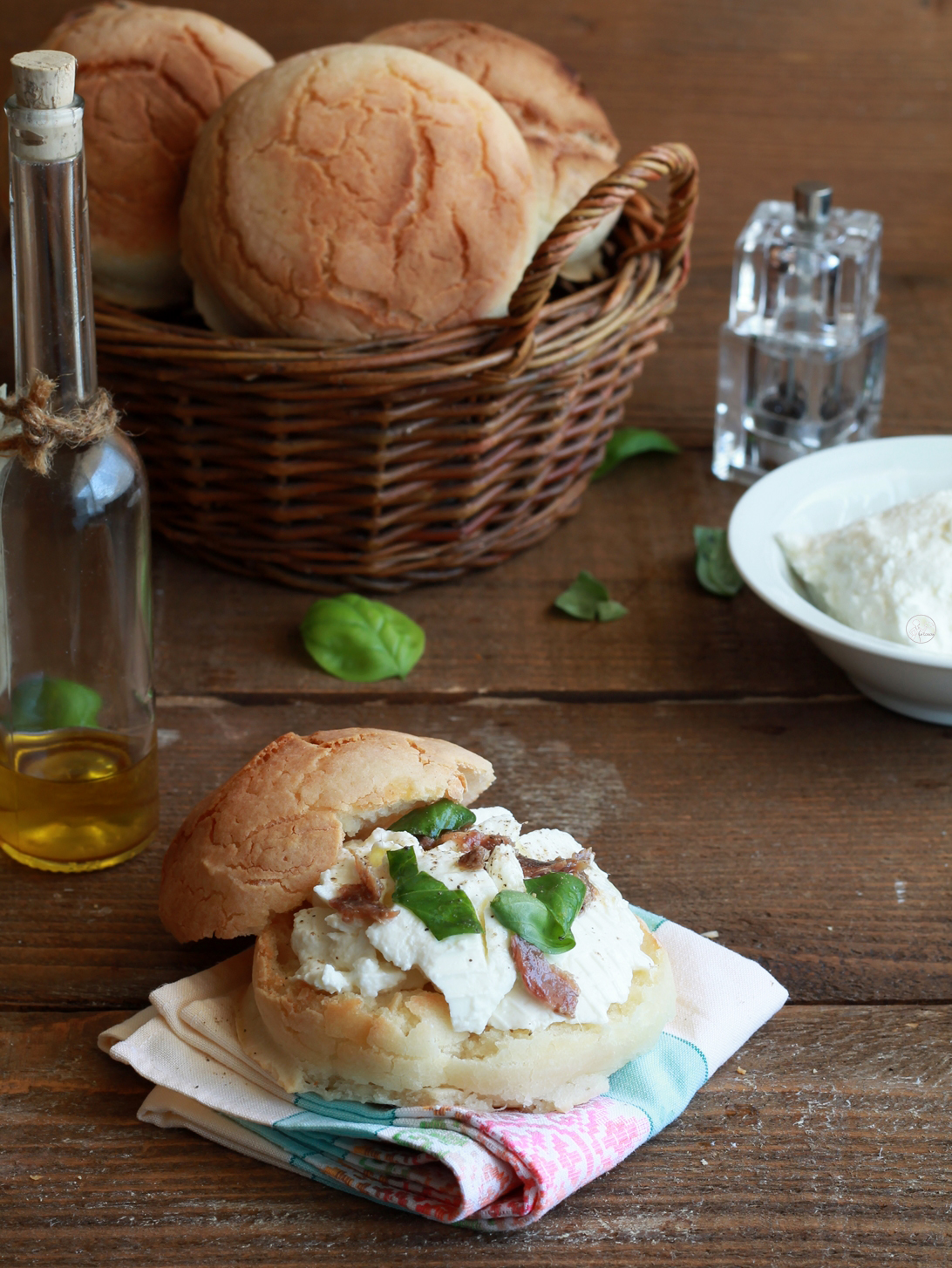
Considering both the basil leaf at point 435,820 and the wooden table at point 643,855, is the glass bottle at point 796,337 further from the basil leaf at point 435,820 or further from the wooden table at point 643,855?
the basil leaf at point 435,820

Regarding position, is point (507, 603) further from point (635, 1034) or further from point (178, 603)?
point (635, 1034)

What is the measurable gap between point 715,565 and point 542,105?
505 millimetres

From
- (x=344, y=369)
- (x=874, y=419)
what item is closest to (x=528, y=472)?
(x=344, y=369)

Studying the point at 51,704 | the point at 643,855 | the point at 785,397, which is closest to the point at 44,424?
the point at 51,704

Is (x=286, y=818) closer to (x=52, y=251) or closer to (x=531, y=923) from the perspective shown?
(x=531, y=923)

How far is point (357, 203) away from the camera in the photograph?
1.12 m

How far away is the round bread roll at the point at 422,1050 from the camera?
27.9 inches

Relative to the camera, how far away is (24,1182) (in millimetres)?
727

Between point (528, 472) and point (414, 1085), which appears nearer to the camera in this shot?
point (414, 1085)

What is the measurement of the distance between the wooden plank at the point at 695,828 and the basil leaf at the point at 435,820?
0.19 metres

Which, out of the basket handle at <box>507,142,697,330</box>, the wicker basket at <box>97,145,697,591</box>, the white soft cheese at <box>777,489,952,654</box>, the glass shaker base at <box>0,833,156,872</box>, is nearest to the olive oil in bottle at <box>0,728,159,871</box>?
the glass shaker base at <box>0,833,156,872</box>

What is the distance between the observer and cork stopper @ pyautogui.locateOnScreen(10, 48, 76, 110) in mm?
735

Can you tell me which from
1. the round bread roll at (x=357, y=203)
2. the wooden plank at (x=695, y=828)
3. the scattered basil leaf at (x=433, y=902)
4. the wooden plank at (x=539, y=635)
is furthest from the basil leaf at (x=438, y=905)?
the round bread roll at (x=357, y=203)

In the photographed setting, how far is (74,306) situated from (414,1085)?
51cm
